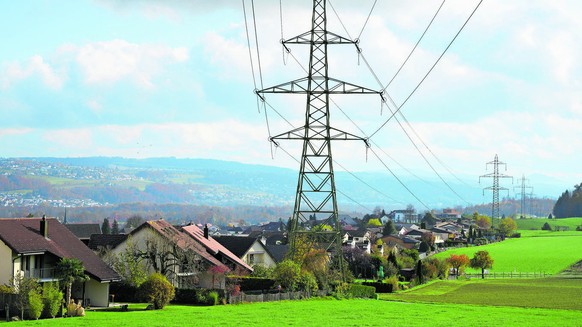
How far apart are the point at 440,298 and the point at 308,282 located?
52.7 ft

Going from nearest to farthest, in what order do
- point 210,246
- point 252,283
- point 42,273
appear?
point 42,273
point 252,283
point 210,246

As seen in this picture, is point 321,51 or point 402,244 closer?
point 321,51

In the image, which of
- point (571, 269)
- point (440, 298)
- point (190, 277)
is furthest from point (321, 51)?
point (571, 269)

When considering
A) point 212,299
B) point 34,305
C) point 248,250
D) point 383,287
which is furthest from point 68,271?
point 383,287

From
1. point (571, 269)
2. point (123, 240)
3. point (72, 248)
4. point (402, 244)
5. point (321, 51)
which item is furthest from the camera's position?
point (402, 244)

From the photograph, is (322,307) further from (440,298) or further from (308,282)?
(440,298)

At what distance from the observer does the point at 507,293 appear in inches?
3361

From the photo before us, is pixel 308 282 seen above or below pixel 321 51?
below

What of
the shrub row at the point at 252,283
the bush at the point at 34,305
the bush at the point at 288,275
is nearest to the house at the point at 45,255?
the bush at the point at 34,305

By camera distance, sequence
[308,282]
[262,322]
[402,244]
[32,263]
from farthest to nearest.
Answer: [402,244] < [308,282] < [32,263] < [262,322]

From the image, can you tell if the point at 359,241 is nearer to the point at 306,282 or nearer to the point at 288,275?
the point at 306,282

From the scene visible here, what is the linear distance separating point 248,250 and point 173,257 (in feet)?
69.2

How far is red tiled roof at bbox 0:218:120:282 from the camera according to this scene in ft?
176

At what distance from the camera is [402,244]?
182 meters
